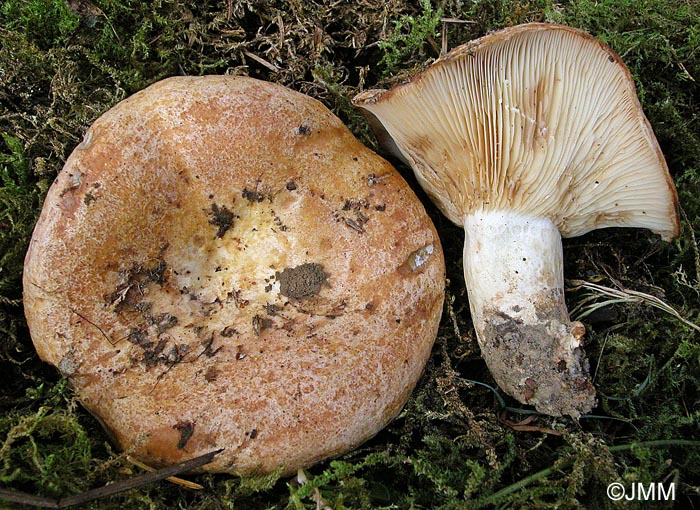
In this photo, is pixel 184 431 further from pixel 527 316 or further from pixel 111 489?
pixel 527 316

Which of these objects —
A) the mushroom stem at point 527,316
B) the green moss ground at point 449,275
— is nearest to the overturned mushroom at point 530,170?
the mushroom stem at point 527,316

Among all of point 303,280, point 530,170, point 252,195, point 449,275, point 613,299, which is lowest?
point 613,299

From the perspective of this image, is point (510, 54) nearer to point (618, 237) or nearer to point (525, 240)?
point (525, 240)

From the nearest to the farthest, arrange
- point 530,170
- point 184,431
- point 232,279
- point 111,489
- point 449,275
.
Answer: point 111,489, point 184,431, point 530,170, point 232,279, point 449,275

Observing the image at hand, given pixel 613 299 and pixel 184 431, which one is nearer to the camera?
pixel 184 431

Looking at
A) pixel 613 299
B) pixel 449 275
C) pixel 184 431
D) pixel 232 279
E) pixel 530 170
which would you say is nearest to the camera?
pixel 184 431

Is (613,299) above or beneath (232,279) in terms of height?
beneath

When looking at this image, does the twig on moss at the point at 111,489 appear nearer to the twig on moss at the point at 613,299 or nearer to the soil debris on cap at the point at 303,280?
the soil debris on cap at the point at 303,280

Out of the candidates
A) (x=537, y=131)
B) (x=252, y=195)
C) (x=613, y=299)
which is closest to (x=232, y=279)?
(x=252, y=195)

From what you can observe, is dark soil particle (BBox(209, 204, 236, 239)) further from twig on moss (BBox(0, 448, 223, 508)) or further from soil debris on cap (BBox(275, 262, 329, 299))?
twig on moss (BBox(0, 448, 223, 508))
